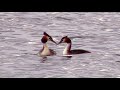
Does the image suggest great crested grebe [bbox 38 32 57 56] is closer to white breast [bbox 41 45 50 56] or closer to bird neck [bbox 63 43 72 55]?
white breast [bbox 41 45 50 56]

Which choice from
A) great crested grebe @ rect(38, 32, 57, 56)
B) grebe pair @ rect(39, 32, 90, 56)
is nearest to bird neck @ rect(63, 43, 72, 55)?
grebe pair @ rect(39, 32, 90, 56)

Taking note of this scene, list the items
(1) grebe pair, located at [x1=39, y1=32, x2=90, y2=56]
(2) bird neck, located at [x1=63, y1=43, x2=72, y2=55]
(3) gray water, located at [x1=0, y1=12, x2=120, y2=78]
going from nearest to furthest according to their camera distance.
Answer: (3) gray water, located at [x1=0, y1=12, x2=120, y2=78], (1) grebe pair, located at [x1=39, y1=32, x2=90, y2=56], (2) bird neck, located at [x1=63, y1=43, x2=72, y2=55]

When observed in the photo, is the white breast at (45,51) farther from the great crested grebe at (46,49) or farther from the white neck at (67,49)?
the white neck at (67,49)

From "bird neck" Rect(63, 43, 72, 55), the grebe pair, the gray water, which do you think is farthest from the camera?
"bird neck" Rect(63, 43, 72, 55)

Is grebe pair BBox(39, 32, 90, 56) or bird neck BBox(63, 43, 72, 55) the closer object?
grebe pair BBox(39, 32, 90, 56)

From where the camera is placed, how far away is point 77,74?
26.1 feet

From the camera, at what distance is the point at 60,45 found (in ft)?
31.3

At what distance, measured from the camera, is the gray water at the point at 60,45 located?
26.6 ft

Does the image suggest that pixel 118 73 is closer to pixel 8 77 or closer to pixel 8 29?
pixel 8 77

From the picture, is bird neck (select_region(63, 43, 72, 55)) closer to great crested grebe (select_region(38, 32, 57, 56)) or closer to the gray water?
the gray water

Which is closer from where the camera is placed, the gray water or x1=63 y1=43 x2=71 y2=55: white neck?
the gray water

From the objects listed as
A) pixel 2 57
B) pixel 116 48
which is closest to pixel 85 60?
pixel 116 48

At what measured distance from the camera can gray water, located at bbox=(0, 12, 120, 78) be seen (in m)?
8.11

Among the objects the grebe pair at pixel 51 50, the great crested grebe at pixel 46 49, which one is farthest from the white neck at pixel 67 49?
the great crested grebe at pixel 46 49
